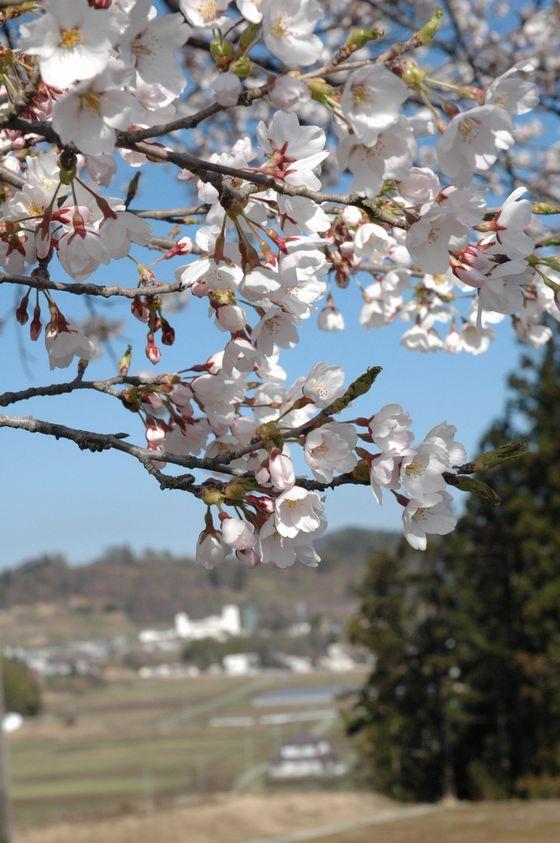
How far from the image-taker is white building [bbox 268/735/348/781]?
2078 cm

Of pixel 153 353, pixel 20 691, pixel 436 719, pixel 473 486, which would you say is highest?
pixel 153 353

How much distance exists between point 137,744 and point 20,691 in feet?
25.4

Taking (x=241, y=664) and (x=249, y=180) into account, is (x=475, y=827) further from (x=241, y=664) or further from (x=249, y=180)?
(x=241, y=664)

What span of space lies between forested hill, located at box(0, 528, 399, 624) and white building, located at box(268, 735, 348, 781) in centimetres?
4524

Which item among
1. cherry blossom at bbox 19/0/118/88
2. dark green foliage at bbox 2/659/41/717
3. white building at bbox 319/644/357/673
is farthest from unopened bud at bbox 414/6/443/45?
white building at bbox 319/644/357/673

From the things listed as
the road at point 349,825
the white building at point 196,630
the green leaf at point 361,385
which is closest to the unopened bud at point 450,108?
the green leaf at point 361,385

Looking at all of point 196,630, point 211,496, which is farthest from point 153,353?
point 196,630

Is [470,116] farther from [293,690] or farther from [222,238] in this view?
[293,690]

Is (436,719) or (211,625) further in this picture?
(211,625)

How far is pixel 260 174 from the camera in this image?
1025 millimetres

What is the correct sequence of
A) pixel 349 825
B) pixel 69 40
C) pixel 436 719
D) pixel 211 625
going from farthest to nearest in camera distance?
pixel 211 625
pixel 436 719
pixel 349 825
pixel 69 40

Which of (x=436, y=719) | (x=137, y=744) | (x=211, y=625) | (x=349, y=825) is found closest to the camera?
(x=349, y=825)

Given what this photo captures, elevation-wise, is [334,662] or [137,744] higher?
[334,662]

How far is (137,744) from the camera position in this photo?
34.6 meters
